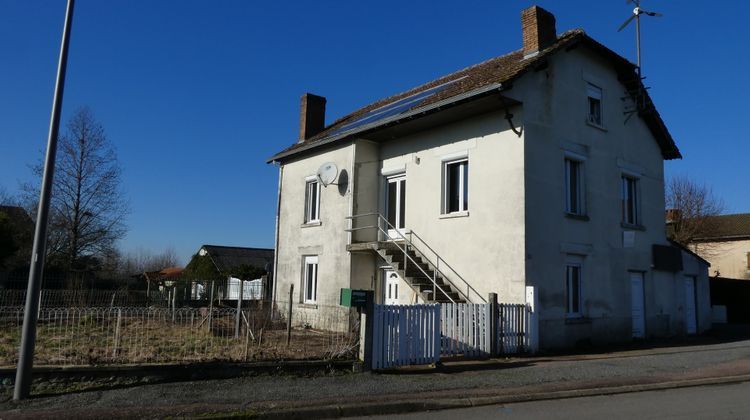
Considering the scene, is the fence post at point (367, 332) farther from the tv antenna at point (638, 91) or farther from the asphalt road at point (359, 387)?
the tv antenna at point (638, 91)

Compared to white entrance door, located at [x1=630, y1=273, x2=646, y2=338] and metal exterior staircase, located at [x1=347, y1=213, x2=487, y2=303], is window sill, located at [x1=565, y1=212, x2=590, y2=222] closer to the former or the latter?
white entrance door, located at [x1=630, y1=273, x2=646, y2=338]

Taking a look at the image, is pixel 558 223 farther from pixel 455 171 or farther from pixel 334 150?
pixel 334 150

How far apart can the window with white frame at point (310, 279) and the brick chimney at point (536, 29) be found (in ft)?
33.2

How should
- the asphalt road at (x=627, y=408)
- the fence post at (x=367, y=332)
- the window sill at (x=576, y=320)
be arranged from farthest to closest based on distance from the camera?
the window sill at (x=576, y=320) < the fence post at (x=367, y=332) < the asphalt road at (x=627, y=408)

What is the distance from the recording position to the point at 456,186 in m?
16.3

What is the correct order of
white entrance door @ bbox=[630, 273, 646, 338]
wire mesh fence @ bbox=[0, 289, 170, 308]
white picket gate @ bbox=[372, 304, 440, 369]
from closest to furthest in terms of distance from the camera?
white picket gate @ bbox=[372, 304, 440, 369]
white entrance door @ bbox=[630, 273, 646, 338]
wire mesh fence @ bbox=[0, 289, 170, 308]

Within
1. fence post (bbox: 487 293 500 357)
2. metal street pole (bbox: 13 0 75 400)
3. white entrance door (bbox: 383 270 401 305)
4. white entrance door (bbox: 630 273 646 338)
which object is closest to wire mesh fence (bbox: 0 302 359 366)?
metal street pole (bbox: 13 0 75 400)

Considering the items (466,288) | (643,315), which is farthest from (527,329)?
(643,315)

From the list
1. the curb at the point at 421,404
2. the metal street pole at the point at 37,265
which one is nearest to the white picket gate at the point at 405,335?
the curb at the point at 421,404

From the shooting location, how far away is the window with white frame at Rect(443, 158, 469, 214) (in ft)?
52.5

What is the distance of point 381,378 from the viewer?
9602 millimetres

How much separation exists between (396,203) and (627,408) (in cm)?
1124

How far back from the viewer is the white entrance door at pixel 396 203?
18.2 metres

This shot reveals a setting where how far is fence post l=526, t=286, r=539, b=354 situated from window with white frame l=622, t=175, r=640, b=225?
6322mm
